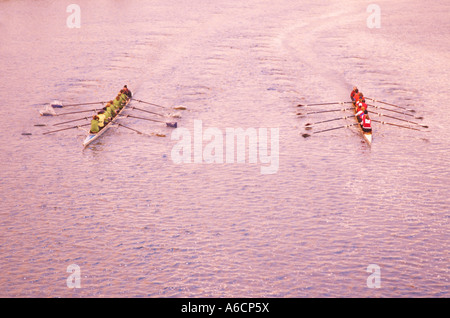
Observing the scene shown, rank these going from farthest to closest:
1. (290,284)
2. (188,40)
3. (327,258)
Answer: (188,40) → (327,258) → (290,284)

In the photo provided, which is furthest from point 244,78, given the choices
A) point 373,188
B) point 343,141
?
point 373,188

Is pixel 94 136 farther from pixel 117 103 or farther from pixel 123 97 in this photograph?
pixel 123 97

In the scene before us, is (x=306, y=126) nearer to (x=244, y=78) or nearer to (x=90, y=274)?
(x=244, y=78)

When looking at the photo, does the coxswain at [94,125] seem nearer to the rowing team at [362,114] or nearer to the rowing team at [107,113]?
the rowing team at [107,113]

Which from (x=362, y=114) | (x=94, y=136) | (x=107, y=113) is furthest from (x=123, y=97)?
(x=362, y=114)

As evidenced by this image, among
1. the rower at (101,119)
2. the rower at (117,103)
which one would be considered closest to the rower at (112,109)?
the rower at (117,103)
